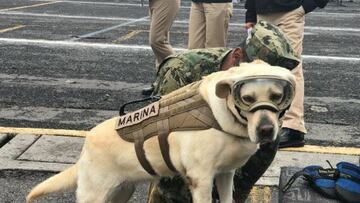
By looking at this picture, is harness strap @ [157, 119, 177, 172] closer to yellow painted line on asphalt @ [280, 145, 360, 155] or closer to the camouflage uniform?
the camouflage uniform

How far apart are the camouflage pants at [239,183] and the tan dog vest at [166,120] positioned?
1.60 feet

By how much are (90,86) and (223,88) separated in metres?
4.71

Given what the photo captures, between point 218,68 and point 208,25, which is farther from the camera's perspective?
point 208,25

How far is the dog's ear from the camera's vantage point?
207 cm

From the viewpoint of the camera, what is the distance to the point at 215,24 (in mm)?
5352

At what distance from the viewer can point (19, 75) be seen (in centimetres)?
714

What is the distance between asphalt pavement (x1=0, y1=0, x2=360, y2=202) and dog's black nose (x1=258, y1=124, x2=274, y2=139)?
5.80ft

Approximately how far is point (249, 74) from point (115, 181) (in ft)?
2.76

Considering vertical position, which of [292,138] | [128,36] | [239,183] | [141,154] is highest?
[141,154]

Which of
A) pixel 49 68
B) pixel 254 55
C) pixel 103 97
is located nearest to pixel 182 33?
pixel 49 68

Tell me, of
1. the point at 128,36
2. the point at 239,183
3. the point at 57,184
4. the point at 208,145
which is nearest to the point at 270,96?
the point at 208,145

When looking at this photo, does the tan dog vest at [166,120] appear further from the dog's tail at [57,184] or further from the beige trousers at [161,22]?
the beige trousers at [161,22]

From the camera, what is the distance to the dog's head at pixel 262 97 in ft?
6.48

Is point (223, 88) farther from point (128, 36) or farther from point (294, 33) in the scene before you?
point (128, 36)
